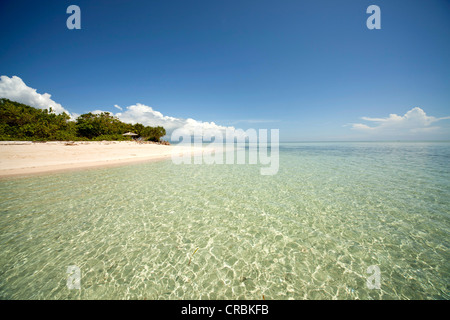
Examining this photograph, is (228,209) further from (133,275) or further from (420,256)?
(420,256)

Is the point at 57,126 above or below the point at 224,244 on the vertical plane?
above

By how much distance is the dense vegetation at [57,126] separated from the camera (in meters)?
25.4

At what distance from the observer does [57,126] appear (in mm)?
30484

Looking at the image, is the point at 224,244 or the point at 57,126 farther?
the point at 57,126

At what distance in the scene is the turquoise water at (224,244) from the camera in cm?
345

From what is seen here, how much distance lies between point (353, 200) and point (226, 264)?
26.1 feet

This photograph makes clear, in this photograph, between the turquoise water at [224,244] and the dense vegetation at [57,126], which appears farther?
the dense vegetation at [57,126]

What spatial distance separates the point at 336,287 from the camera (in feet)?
11.3

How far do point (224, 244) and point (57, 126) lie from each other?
44.5m

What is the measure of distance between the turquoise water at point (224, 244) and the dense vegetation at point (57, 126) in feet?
89.0

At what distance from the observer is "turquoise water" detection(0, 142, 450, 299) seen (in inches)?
136

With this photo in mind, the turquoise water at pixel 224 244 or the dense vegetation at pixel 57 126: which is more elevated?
the dense vegetation at pixel 57 126
